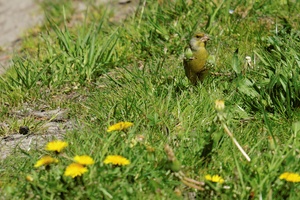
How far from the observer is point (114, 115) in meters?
4.06

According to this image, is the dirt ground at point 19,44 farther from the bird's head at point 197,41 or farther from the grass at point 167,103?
the bird's head at point 197,41

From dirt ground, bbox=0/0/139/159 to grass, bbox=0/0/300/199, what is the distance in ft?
0.29

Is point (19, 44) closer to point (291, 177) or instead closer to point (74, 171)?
point (74, 171)

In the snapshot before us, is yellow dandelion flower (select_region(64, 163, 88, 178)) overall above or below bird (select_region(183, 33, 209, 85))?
above

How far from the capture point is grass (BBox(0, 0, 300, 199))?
319 cm

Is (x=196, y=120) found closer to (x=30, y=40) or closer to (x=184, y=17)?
(x=184, y=17)

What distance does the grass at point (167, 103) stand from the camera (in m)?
3.19

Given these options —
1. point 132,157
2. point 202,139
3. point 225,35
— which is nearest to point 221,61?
point 225,35

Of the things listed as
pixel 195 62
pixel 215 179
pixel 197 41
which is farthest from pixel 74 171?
pixel 197 41

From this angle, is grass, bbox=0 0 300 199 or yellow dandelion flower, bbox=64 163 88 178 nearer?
yellow dandelion flower, bbox=64 163 88 178

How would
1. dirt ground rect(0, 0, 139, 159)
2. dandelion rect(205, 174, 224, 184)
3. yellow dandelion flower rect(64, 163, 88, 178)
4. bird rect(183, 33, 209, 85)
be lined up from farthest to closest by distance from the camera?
bird rect(183, 33, 209, 85) < dirt ground rect(0, 0, 139, 159) < dandelion rect(205, 174, 224, 184) < yellow dandelion flower rect(64, 163, 88, 178)

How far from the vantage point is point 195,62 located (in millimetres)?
4234

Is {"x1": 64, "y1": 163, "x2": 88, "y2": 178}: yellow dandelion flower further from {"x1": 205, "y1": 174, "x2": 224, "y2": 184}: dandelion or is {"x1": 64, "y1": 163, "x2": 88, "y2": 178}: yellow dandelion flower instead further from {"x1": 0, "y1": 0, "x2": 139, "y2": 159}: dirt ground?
{"x1": 0, "y1": 0, "x2": 139, "y2": 159}: dirt ground

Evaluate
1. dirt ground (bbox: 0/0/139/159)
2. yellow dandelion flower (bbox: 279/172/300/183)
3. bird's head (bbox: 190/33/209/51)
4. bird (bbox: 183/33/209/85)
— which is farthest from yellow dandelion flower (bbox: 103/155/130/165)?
bird's head (bbox: 190/33/209/51)
